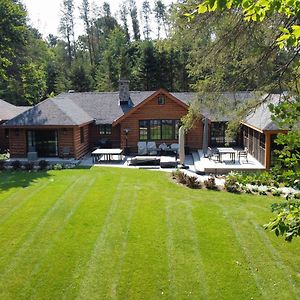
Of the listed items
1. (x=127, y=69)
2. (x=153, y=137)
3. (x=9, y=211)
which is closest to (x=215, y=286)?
(x=9, y=211)

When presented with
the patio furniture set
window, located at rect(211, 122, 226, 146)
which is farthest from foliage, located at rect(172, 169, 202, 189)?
window, located at rect(211, 122, 226, 146)

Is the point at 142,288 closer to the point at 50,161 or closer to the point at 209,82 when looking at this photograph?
the point at 209,82

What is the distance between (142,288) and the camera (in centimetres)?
736

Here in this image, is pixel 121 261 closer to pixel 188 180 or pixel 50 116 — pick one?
pixel 188 180

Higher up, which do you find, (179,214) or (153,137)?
(153,137)

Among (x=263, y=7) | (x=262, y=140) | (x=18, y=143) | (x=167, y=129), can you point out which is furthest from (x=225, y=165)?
(x=263, y=7)

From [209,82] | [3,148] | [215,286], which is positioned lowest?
[215,286]

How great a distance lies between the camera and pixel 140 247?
30.1 ft

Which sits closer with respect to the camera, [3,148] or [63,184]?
[63,184]

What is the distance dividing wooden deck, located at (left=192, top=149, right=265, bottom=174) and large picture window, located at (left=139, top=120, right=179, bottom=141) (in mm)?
3996

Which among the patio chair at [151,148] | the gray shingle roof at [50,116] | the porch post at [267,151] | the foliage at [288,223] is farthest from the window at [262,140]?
the foliage at [288,223]

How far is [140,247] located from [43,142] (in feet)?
48.5

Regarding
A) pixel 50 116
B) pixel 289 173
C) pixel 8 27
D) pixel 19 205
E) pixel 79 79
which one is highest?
pixel 8 27

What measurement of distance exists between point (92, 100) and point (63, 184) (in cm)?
1383
